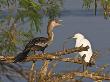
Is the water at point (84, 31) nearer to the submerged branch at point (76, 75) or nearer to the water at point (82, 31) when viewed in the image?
the water at point (82, 31)

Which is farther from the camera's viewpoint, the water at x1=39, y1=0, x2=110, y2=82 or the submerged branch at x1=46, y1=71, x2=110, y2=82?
the water at x1=39, y1=0, x2=110, y2=82

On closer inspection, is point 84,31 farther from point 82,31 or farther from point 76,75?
point 76,75

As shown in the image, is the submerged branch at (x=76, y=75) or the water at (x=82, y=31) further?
the water at (x=82, y=31)

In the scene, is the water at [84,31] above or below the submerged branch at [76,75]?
below

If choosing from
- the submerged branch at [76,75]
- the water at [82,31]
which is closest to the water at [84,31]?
the water at [82,31]

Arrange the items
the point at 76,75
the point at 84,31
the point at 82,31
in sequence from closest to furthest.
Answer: the point at 76,75 → the point at 82,31 → the point at 84,31

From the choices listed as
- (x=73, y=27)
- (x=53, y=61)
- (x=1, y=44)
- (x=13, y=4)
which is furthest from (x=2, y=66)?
(x=73, y=27)

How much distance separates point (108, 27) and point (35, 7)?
78.6 feet

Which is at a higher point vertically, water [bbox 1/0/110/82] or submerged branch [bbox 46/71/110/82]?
submerged branch [bbox 46/71/110/82]

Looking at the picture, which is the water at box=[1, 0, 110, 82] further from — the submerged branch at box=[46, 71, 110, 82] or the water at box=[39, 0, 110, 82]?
the submerged branch at box=[46, 71, 110, 82]

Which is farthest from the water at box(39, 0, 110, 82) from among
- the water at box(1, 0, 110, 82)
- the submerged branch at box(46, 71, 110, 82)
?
the submerged branch at box(46, 71, 110, 82)

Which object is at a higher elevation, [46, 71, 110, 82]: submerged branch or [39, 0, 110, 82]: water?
[46, 71, 110, 82]: submerged branch

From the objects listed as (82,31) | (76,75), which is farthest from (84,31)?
(76,75)

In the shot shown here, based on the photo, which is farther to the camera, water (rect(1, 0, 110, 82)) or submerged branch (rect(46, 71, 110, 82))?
water (rect(1, 0, 110, 82))
